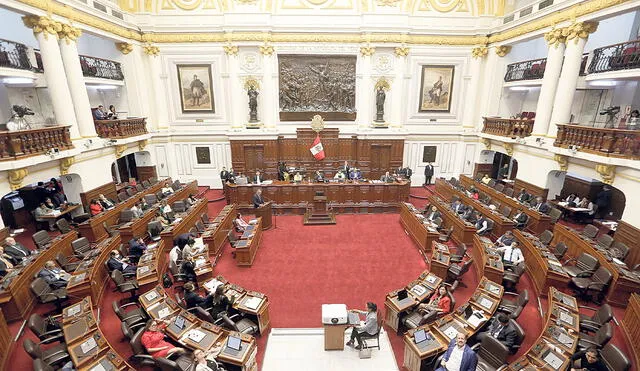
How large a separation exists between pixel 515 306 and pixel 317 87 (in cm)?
1377

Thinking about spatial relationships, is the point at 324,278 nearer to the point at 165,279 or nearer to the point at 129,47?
the point at 165,279

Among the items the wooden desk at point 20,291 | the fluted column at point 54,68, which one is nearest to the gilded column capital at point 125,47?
the fluted column at point 54,68

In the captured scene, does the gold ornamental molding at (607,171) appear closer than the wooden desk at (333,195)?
Yes

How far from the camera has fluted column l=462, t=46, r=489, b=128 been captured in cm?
1666

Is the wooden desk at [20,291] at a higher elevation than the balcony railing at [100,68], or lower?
lower

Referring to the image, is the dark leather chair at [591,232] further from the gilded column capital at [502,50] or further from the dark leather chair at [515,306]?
the gilded column capital at [502,50]

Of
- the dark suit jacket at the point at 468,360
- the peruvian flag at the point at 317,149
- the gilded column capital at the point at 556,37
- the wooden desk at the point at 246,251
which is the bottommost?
the wooden desk at the point at 246,251

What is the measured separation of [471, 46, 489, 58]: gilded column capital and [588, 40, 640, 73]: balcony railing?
5304mm

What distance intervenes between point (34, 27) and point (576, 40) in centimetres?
1910

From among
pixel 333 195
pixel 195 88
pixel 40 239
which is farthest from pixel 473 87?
pixel 40 239

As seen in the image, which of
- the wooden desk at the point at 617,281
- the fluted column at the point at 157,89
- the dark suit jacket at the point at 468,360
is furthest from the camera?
the fluted column at the point at 157,89

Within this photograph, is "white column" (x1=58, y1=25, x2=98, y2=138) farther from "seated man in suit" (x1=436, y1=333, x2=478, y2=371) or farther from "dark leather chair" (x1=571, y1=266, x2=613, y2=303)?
"dark leather chair" (x1=571, y1=266, x2=613, y2=303)

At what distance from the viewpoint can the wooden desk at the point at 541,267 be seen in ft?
25.3

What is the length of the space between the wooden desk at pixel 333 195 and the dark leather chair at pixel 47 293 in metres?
7.77
